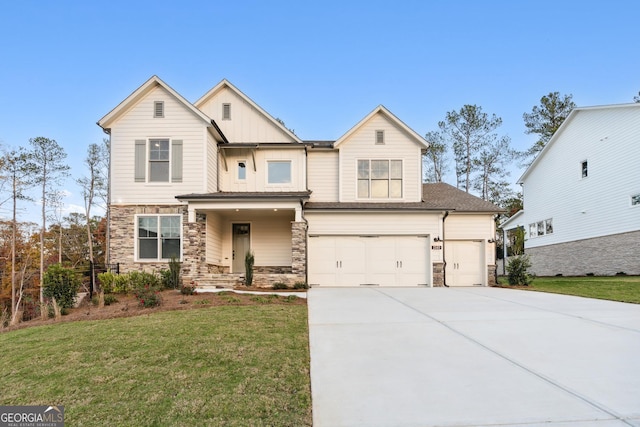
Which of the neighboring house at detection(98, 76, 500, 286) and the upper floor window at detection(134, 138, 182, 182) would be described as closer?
the neighboring house at detection(98, 76, 500, 286)

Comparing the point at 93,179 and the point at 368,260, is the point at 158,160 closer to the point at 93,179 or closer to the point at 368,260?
the point at 368,260

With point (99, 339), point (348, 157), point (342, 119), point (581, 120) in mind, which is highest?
point (342, 119)

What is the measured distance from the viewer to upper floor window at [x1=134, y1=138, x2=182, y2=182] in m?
15.9

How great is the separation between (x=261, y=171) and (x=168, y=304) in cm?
799

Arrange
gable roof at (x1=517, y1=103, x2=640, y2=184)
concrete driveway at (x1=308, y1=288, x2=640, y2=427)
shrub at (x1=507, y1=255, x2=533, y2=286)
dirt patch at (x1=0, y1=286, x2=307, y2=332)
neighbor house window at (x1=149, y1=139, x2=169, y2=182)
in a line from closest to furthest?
concrete driveway at (x1=308, y1=288, x2=640, y2=427) < dirt patch at (x1=0, y1=286, x2=307, y2=332) < neighbor house window at (x1=149, y1=139, x2=169, y2=182) < shrub at (x1=507, y1=255, x2=533, y2=286) < gable roof at (x1=517, y1=103, x2=640, y2=184)

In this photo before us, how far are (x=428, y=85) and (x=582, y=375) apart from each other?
19993 millimetres

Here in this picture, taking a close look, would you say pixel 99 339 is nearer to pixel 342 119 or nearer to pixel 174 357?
pixel 174 357

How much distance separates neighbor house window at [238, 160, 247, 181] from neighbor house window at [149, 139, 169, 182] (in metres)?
2.97

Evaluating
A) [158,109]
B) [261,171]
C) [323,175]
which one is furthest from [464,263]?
[158,109]

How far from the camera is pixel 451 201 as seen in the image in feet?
60.4

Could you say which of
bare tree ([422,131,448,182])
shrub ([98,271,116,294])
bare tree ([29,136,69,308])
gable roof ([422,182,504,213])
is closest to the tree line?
bare tree ([29,136,69,308])

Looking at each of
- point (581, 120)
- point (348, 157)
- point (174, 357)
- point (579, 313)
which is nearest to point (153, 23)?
point (348, 157)

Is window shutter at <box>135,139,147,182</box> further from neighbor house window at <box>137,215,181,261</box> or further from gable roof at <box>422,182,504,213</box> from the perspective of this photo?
gable roof at <box>422,182,504,213</box>

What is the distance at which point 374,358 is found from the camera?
5.78 m
